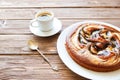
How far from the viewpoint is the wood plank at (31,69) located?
828 millimetres

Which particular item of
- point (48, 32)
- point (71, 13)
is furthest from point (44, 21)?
point (71, 13)

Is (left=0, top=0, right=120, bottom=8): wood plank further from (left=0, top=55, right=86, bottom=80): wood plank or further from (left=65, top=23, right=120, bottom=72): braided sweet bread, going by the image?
(left=0, top=55, right=86, bottom=80): wood plank

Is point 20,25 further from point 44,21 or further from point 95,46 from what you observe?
point 95,46

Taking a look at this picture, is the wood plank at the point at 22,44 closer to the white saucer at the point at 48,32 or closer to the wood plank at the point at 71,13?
the white saucer at the point at 48,32

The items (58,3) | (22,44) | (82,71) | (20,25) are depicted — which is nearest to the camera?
(82,71)

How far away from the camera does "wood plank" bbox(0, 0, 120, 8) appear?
4.03 feet

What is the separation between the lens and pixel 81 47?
85cm

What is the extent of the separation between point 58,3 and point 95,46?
1.60 ft

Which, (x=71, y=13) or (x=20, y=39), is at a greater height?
(x=71, y=13)

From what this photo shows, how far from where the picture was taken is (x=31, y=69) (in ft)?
2.81

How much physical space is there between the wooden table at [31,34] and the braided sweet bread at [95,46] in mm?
78

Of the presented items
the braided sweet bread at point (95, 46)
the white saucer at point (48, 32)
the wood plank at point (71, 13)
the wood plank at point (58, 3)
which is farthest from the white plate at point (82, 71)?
the wood plank at point (58, 3)

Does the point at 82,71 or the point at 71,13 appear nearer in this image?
the point at 82,71

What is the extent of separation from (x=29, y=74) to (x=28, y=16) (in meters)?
0.41
